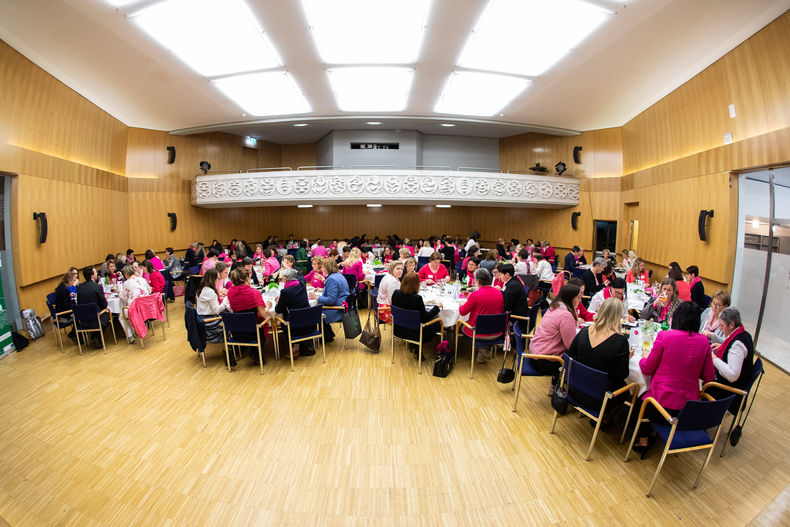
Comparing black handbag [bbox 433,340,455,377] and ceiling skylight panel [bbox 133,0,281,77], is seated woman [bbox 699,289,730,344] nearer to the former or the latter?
black handbag [bbox 433,340,455,377]

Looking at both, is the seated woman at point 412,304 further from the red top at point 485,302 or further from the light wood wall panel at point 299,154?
the light wood wall panel at point 299,154

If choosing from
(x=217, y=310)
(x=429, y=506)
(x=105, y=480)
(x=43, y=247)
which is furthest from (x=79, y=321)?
(x=429, y=506)

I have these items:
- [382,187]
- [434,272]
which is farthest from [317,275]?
[382,187]

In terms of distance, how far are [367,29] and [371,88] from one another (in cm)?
332

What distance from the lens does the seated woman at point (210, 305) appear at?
557 cm

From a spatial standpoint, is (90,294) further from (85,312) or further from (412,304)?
(412,304)

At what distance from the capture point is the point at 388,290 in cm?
618

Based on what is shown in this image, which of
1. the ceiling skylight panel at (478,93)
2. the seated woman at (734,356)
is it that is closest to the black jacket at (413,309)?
the seated woman at (734,356)

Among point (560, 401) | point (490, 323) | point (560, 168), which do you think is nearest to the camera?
point (560, 401)

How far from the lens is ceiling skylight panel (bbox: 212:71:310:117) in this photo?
9383mm

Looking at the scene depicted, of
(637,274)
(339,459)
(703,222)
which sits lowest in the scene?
(339,459)

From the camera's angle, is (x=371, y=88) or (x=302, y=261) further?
(x=302, y=261)

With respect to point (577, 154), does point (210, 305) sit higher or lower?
lower

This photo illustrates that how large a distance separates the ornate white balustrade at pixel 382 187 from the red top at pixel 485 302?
8.80m
